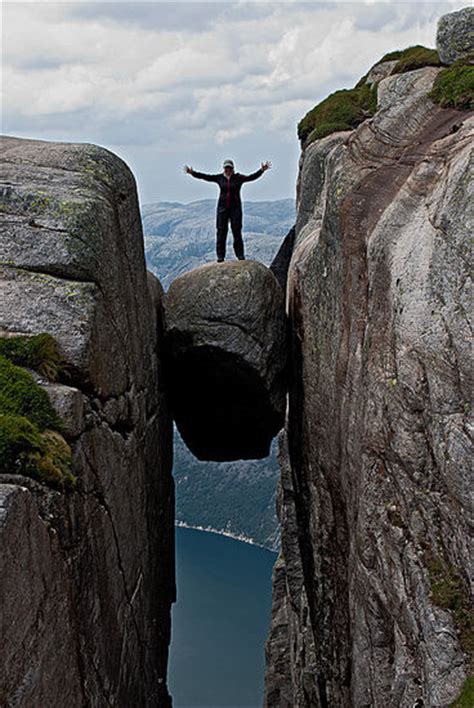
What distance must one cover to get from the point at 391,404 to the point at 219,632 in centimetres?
9728

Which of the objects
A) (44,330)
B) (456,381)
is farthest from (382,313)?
(44,330)

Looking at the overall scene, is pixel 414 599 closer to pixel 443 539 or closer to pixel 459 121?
pixel 443 539

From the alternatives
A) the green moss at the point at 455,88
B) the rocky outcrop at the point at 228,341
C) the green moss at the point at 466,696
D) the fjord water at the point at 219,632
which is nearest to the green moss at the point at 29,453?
the green moss at the point at 466,696

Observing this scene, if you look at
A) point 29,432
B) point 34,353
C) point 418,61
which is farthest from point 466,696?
point 418,61

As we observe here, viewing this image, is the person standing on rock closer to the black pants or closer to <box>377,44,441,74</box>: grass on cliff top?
the black pants

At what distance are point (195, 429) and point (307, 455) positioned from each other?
6.29 m

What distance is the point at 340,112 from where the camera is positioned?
30297mm

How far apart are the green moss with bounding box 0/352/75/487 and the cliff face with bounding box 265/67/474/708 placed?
19.7 ft

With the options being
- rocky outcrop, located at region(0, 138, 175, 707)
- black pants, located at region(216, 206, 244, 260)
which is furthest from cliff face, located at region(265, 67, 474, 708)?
rocky outcrop, located at region(0, 138, 175, 707)

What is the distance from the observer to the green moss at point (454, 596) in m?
12.3

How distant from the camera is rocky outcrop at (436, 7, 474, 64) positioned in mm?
18594

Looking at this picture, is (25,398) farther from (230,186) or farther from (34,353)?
(230,186)

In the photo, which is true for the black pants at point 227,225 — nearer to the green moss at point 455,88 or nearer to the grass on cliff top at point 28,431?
the green moss at point 455,88

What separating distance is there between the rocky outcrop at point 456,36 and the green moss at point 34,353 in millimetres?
11979
